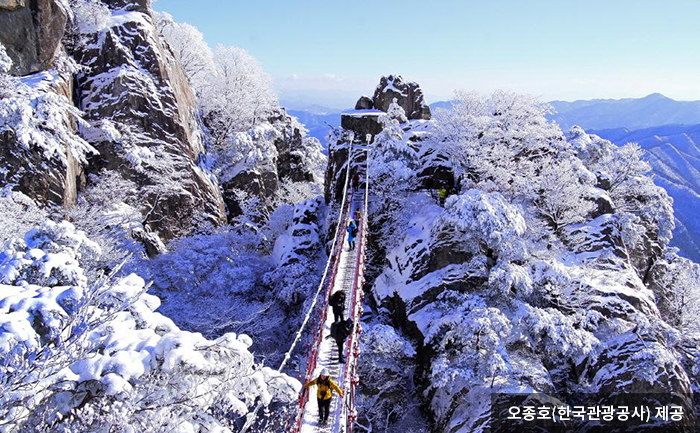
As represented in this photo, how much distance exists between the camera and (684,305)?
2356 cm

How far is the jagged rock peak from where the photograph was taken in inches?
1213

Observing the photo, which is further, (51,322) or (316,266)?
(316,266)

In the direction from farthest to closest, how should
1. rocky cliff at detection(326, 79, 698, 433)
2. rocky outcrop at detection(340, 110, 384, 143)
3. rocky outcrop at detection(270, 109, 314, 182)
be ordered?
1. rocky outcrop at detection(270, 109, 314, 182)
2. rocky outcrop at detection(340, 110, 384, 143)
3. rocky cliff at detection(326, 79, 698, 433)

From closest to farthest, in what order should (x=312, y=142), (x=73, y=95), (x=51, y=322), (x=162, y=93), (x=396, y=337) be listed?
(x=51, y=322), (x=396, y=337), (x=73, y=95), (x=162, y=93), (x=312, y=142)

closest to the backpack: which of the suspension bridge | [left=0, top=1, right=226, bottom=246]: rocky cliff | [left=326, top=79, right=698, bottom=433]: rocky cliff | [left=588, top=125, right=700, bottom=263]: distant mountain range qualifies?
the suspension bridge

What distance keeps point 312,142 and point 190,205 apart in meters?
17.0

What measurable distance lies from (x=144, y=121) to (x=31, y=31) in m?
6.75

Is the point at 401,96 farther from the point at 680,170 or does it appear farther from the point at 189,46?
the point at 680,170

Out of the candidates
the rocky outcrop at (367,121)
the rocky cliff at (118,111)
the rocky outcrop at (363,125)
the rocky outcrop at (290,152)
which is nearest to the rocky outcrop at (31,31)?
the rocky cliff at (118,111)

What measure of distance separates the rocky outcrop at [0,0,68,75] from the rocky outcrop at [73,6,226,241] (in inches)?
134

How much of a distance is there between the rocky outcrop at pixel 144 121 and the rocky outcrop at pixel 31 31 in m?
3.39

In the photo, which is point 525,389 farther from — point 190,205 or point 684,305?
point 190,205

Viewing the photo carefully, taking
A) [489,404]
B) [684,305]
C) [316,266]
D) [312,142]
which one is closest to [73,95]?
[316,266]

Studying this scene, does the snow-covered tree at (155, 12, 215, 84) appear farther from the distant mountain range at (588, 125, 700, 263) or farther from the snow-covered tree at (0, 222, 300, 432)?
the distant mountain range at (588, 125, 700, 263)
